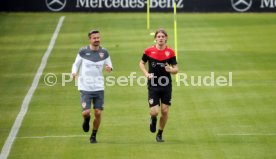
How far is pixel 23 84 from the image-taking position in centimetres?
2962

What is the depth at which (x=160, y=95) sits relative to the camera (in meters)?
20.7

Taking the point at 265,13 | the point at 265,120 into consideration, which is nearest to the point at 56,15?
the point at 265,13

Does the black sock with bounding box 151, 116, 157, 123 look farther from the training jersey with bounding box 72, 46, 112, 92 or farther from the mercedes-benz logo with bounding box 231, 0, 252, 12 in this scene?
the mercedes-benz logo with bounding box 231, 0, 252, 12

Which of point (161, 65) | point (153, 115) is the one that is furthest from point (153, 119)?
point (161, 65)

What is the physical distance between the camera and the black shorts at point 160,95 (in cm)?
2056

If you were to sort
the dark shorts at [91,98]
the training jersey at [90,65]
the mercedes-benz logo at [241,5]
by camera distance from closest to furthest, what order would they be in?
the training jersey at [90,65], the dark shorts at [91,98], the mercedes-benz logo at [241,5]

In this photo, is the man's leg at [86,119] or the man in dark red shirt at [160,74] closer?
the man's leg at [86,119]

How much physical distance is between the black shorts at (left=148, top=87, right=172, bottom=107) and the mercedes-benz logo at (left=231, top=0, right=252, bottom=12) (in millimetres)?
27592

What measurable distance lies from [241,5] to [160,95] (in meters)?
27.8

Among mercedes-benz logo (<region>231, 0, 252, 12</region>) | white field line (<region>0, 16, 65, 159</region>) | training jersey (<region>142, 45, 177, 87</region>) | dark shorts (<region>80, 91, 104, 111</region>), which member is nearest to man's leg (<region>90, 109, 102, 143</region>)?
dark shorts (<region>80, 91, 104, 111</region>)

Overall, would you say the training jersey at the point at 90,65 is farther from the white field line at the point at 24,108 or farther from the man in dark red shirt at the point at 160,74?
the white field line at the point at 24,108

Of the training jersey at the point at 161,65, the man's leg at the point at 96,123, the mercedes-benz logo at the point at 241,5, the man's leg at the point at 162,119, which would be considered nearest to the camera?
the man's leg at the point at 96,123

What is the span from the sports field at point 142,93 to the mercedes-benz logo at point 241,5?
2.36 feet

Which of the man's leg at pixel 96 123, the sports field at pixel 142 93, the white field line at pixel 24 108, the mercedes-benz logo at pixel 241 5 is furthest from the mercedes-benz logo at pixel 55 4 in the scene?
the man's leg at pixel 96 123
